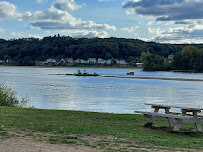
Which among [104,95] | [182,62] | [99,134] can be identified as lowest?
[104,95]

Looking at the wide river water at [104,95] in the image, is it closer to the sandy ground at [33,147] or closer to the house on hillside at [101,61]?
the sandy ground at [33,147]

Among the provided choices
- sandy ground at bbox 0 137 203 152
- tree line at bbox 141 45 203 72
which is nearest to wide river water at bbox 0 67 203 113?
sandy ground at bbox 0 137 203 152

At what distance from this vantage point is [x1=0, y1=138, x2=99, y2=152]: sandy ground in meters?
7.54

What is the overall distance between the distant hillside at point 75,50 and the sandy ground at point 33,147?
6379 inches

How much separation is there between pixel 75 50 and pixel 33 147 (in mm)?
167905

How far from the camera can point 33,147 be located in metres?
7.75

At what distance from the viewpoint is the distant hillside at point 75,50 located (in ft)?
567

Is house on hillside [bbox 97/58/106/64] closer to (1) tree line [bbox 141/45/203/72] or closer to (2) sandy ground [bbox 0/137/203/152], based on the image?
(1) tree line [bbox 141/45/203/72]

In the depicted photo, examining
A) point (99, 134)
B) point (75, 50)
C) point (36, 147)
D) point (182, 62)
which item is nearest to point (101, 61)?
point (75, 50)

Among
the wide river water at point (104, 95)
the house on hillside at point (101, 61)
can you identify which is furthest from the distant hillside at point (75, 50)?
the wide river water at point (104, 95)

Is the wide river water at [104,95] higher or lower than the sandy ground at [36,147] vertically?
lower

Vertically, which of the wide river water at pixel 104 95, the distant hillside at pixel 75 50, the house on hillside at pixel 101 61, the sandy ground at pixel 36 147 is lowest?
the wide river water at pixel 104 95

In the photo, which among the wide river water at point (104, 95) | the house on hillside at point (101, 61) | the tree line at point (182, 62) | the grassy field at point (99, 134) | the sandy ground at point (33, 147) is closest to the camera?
the sandy ground at point (33, 147)

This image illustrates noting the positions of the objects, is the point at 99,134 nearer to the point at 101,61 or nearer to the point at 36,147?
the point at 36,147
